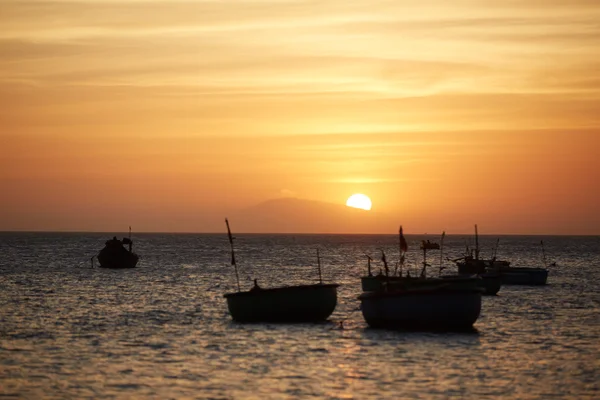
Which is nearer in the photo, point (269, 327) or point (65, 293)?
point (269, 327)

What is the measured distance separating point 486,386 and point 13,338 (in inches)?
1050

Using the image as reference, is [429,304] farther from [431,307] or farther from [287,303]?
[287,303]

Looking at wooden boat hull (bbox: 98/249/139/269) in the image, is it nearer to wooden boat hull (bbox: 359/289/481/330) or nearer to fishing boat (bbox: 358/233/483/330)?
fishing boat (bbox: 358/233/483/330)

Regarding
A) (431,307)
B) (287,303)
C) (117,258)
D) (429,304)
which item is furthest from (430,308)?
(117,258)

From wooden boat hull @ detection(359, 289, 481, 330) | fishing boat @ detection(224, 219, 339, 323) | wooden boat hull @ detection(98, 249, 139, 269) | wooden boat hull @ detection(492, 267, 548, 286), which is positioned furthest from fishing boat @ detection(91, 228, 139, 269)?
wooden boat hull @ detection(359, 289, 481, 330)

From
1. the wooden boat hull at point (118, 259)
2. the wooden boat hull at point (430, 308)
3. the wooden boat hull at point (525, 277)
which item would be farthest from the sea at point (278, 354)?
the wooden boat hull at point (118, 259)

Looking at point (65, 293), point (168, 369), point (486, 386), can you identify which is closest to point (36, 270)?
point (65, 293)

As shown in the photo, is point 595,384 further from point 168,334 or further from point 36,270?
point 36,270

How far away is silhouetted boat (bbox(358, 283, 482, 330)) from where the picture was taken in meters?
49.6

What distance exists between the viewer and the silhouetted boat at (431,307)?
49.6 meters

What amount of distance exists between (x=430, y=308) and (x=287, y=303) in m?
8.95

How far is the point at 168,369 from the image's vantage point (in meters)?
39.2

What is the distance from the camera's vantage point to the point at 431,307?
163 ft

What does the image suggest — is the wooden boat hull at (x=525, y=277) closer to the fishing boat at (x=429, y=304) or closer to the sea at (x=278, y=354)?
the sea at (x=278, y=354)
